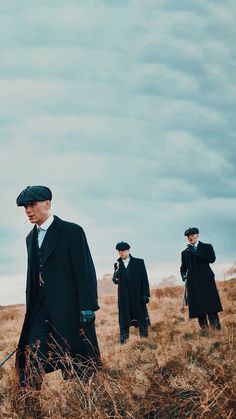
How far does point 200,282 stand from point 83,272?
616 cm

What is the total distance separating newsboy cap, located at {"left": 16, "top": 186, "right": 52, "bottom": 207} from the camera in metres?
4.88

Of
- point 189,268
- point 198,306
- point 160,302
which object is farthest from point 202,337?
point 160,302

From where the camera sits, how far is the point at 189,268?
10773 mm

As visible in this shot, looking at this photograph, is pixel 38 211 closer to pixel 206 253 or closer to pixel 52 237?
pixel 52 237

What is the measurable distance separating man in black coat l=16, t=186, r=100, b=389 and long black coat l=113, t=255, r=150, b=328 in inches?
247

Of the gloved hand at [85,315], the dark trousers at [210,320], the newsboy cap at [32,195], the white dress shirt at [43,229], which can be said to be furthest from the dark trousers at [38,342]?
the dark trousers at [210,320]

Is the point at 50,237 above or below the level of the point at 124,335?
above

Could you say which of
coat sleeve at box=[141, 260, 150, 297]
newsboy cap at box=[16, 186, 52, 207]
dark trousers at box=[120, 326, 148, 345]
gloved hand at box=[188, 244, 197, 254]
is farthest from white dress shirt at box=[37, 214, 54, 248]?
coat sleeve at box=[141, 260, 150, 297]

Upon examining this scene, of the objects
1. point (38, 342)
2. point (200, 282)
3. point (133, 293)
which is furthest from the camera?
point (133, 293)

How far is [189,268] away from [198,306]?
82 centimetres

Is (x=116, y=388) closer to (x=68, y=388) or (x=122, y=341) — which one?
(x=68, y=388)

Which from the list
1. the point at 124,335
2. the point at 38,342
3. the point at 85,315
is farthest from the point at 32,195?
the point at 124,335

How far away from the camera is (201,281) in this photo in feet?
34.9

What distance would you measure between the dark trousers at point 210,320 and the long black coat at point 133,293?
1.23 m
